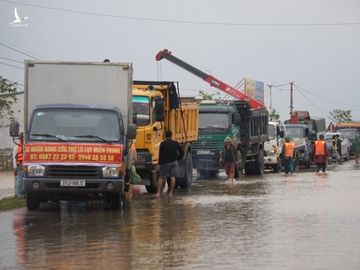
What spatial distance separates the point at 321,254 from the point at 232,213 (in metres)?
6.17

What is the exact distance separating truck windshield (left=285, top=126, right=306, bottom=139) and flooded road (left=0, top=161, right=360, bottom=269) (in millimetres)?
22389

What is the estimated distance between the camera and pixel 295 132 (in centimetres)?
4509

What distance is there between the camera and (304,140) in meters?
45.1

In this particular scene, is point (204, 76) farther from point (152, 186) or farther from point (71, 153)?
point (71, 153)

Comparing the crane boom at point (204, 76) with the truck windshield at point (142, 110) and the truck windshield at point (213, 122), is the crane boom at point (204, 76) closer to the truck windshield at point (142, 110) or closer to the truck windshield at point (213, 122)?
the truck windshield at point (213, 122)

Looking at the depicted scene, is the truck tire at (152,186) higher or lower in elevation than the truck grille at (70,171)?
lower

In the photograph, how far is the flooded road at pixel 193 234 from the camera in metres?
11.3

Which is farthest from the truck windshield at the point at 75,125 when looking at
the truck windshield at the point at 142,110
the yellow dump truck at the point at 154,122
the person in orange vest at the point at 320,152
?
the person in orange vest at the point at 320,152

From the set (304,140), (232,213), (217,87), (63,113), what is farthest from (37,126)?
(304,140)

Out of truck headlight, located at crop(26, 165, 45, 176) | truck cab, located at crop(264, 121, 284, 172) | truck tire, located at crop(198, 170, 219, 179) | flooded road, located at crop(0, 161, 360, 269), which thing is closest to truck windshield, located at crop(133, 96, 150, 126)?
flooded road, located at crop(0, 161, 360, 269)

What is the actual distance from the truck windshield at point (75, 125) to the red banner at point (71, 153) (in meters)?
0.30

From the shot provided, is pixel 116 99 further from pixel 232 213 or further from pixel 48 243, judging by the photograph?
pixel 48 243

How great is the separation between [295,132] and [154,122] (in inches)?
900

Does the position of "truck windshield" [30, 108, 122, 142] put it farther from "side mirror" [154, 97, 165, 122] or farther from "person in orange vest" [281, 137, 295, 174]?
"person in orange vest" [281, 137, 295, 174]
